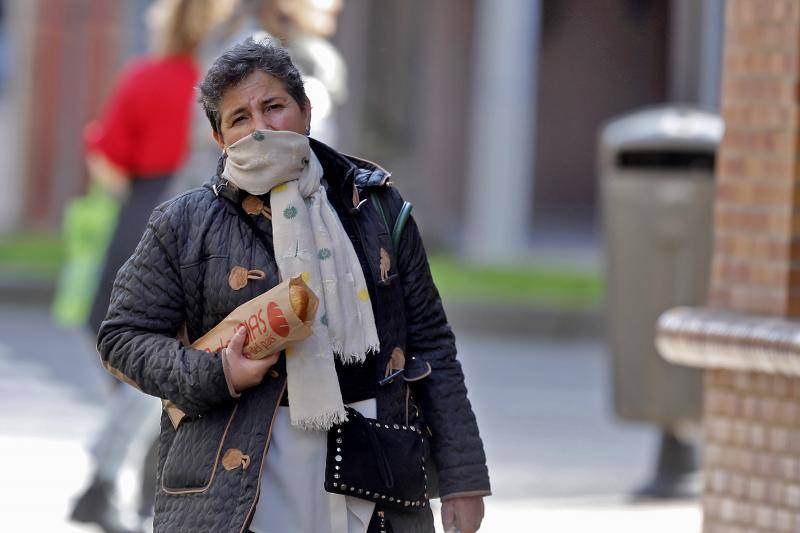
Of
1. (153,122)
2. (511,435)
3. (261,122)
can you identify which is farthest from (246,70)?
(511,435)

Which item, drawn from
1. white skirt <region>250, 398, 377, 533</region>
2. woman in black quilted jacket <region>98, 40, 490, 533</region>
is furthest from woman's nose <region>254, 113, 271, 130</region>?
white skirt <region>250, 398, 377, 533</region>

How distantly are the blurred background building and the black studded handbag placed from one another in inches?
454

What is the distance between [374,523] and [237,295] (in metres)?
0.52

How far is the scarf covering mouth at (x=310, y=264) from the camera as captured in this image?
10.6 feet

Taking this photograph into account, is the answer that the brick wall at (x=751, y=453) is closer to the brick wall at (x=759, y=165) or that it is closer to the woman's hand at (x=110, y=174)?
the brick wall at (x=759, y=165)

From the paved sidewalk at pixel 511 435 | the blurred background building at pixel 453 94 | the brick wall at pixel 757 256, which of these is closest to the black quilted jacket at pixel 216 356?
the brick wall at pixel 757 256

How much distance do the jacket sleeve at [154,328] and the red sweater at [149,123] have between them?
9.46 ft

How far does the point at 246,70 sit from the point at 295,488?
802 mm

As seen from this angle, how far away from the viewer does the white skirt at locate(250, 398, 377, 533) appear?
10.7ft

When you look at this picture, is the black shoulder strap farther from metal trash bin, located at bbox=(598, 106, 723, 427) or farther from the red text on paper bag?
metal trash bin, located at bbox=(598, 106, 723, 427)

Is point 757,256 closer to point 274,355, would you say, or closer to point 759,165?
point 759,165

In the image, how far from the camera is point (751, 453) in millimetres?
4918

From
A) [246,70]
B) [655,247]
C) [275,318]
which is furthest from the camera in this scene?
[655,247]

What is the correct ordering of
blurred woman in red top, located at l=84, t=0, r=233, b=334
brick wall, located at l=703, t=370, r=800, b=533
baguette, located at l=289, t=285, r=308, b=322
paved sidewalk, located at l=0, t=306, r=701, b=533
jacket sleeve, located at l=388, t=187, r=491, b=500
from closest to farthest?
baguette, located at l=289, t=285, r=308, b=322 → jacket sleeve, located at l=388, t=187, r=491, b=500 → brick wall, located at l=703, t=370, r=800, b=533 → blurred woman in red top, located at l=84, t=0, r=233, b=334 → paved sidewalk, located at l=0, t=306, r=701, b=533
